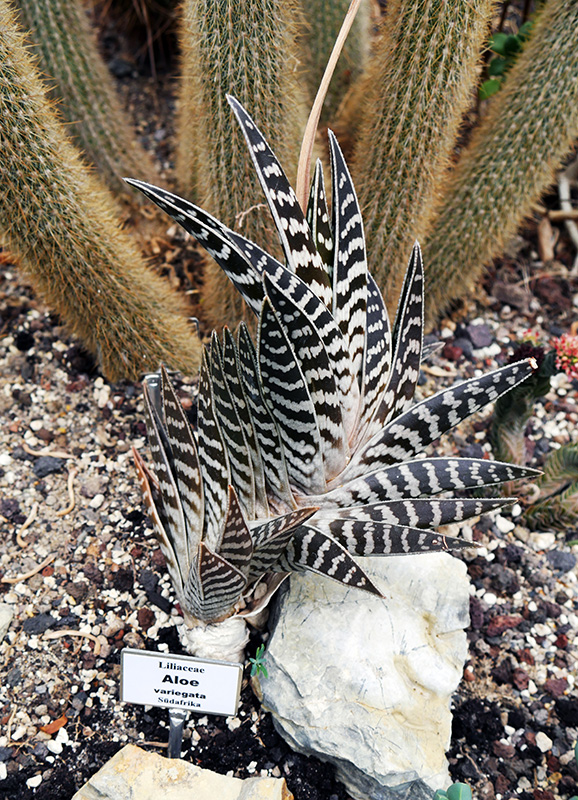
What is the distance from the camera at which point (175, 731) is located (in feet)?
5.08

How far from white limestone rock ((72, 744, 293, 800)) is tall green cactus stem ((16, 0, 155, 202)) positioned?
1.53m

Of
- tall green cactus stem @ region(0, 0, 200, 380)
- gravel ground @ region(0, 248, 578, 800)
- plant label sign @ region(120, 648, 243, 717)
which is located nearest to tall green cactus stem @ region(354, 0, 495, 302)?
gravel ground @ region(0, 248, 578, 800)

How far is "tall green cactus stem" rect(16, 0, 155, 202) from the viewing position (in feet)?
7.10

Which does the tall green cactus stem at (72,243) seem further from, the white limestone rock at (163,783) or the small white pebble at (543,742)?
the small white pebble at (543,742)

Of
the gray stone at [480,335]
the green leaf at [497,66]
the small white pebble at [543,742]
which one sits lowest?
the small white pebble at [543,742]

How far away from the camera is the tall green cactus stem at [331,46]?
2.52 meters

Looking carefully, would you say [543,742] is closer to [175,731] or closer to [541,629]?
[541,629]

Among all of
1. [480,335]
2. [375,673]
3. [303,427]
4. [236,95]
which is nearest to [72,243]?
[236,95]

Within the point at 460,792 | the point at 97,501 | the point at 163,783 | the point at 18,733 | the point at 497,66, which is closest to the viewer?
the point at 460,792

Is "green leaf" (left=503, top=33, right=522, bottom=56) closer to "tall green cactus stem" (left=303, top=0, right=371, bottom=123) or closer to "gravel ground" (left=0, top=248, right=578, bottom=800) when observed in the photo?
"tall green cactus stem" (left=303, top=0, right=371, bottom=123)

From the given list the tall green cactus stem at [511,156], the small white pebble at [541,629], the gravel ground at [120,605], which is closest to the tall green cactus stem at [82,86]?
the gravel ground at [120,605]

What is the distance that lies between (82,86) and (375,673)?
1.95m

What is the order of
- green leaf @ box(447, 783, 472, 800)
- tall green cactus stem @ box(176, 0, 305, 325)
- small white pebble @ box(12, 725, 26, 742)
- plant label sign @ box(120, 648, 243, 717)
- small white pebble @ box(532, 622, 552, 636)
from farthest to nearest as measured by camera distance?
small white pebble @ box(532, 622, 552, 636) < tall green cactus stem @ box(176, 0, 305, 325) < small white pebble @ box(12, 725, 26, 742) < plant label sign @ box(120, 648, 243, 717) < green leaf @ box(447, 783, 472, 800)

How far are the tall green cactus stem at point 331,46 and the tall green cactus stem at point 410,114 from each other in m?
0.46
